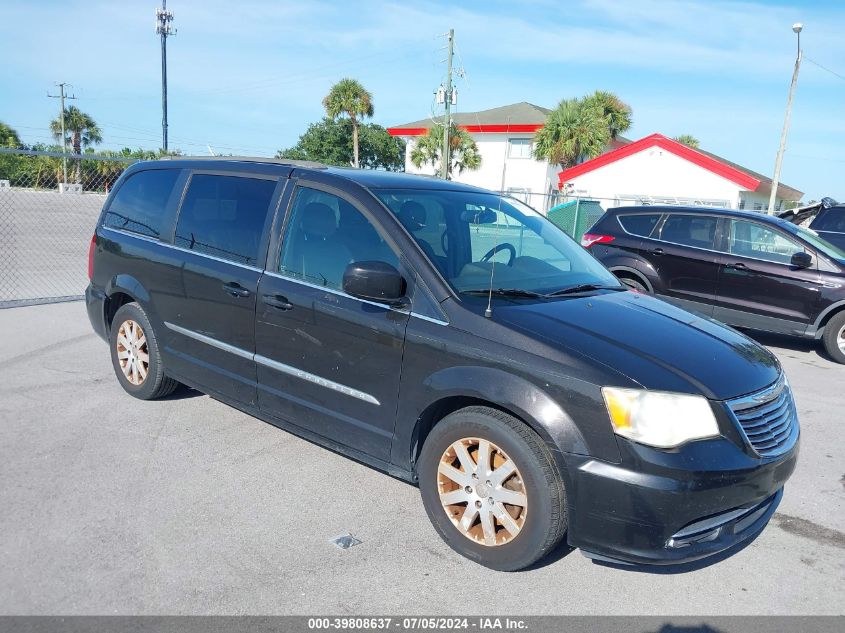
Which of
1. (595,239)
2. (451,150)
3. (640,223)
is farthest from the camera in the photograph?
(451,150)

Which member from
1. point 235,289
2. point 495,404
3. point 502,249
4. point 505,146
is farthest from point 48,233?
point 505,146

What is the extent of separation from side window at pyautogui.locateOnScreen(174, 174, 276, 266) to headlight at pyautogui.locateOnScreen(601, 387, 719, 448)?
2.35m

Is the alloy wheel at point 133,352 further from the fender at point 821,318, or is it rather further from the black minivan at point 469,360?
the fender at point 821,318

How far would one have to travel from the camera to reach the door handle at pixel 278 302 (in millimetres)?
3908

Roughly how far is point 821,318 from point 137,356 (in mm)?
7383

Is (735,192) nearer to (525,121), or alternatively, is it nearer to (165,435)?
(525,121)

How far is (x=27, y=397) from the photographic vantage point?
529 cm

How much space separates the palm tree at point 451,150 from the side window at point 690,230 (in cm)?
3009

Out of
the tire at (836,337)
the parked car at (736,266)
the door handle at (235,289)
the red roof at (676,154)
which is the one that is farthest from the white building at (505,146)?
the door handle at (235,289)

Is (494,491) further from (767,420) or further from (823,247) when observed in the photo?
(823,247)

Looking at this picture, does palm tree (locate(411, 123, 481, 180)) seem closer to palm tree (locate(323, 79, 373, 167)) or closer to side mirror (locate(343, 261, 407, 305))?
palm tree (locate(323, 79, 373, 167))

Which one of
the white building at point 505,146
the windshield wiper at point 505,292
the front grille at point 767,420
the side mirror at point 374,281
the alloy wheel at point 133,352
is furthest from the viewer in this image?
the white building at point 505,146

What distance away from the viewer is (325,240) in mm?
3918

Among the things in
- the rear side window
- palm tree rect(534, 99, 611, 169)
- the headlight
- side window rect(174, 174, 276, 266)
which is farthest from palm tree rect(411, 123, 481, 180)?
the headlight
